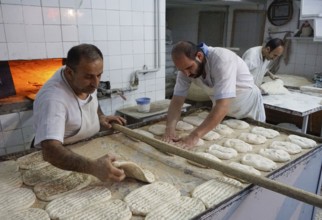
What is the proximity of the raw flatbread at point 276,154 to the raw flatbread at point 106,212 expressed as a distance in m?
0.94

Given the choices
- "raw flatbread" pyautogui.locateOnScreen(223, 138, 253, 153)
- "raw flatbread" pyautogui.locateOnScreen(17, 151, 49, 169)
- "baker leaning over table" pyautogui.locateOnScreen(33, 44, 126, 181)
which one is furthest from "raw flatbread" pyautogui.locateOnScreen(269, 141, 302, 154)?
"raw flatbread" pyautogui.locateOnScreen(17, 151, 49, 169)

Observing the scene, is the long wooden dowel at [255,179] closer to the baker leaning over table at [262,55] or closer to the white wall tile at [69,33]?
the white wall tile at [69,33]

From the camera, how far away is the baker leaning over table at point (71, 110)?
1.28m

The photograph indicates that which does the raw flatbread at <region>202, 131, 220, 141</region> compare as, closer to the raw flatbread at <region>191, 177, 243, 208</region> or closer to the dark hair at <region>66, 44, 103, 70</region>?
the raw flatbread at <region>191, 177, 243, 208</region>

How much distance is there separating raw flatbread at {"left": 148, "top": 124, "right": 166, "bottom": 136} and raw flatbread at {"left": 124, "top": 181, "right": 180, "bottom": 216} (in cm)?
67

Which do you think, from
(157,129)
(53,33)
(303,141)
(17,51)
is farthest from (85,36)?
(303,141)

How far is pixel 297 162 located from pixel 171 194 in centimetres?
77

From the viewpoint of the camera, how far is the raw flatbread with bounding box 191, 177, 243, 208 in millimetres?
1217

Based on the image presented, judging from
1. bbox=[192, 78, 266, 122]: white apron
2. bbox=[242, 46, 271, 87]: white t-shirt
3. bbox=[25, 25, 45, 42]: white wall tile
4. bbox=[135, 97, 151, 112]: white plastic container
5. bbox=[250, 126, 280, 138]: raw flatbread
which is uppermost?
bbox=[25, 25, 45, 42]: white wall tile

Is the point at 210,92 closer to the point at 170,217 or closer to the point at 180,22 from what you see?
the point at 170,217

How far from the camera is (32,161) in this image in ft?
5.09

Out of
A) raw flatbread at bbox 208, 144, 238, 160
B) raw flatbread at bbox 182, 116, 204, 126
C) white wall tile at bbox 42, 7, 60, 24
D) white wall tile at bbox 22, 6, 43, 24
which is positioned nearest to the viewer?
raw flatbread at bbox 208, 144, 238, 160

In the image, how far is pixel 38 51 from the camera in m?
2.59

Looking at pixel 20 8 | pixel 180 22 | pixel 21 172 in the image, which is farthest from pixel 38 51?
pixel 180 22
